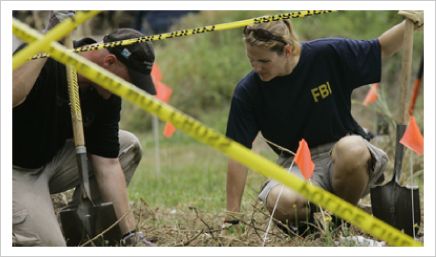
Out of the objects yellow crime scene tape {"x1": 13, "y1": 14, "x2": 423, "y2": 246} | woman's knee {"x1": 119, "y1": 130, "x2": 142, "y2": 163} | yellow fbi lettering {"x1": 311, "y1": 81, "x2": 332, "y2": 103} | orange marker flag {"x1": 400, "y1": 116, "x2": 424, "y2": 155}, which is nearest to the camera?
yellow crime scene tape {"x1": 13, "y1": 14, "x2": 423, "y2": 246}

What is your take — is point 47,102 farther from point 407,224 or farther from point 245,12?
point 245,12

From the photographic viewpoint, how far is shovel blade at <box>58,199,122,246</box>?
2.47 metres

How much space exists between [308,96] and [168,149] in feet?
14.4

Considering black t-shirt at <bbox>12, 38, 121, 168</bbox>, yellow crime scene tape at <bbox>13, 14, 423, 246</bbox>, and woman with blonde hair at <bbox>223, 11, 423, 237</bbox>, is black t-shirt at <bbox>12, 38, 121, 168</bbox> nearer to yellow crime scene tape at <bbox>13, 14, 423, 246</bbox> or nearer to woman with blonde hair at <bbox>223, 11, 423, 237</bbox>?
woman with blonde hair at <bbox>223, 11, 423, 237</bbox>

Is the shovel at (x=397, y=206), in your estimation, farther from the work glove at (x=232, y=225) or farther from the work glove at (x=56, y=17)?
the work glove at (x=56, y=17)

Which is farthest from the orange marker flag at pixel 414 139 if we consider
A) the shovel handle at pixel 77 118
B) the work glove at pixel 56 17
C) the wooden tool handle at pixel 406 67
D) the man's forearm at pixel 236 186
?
the work glove at pixel 56 17

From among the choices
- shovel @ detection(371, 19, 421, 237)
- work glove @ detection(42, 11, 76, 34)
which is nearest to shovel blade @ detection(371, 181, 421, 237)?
shovel @ detection(371, 19, 421, 237)

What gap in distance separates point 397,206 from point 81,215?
1.75 m

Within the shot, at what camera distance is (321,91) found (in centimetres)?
275

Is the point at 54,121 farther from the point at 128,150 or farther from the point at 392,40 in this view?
the point at 392,40

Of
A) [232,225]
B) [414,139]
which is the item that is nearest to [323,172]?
[414,139]

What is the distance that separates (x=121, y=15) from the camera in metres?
10.0

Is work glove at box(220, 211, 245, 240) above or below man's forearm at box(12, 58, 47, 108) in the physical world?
below

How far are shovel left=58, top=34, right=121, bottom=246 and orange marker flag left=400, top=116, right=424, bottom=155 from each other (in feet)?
5.46
